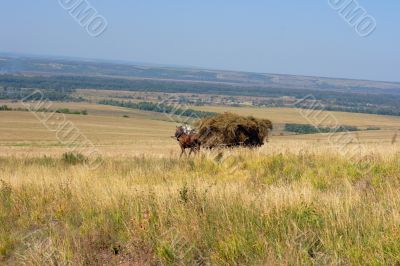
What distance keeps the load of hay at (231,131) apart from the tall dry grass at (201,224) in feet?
44.3

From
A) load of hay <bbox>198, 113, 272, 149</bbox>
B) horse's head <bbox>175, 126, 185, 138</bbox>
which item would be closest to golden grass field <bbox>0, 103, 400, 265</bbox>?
Result: load of hay <bbox>198, 113, 272, 149</bbox>

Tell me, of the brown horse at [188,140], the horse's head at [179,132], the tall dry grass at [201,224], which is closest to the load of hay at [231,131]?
the brown horse at [188,140]

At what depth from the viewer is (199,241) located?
571 centimetres

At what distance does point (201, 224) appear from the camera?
19.8ft

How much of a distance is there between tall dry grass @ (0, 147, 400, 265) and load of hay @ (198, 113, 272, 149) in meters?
13.5

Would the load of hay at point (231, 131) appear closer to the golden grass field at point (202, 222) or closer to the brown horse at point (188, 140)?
the brown horse at point (188, 140)

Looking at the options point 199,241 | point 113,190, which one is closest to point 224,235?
point 199,241

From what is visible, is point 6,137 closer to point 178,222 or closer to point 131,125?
point 131,125

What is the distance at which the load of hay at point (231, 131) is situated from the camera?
2291 cm

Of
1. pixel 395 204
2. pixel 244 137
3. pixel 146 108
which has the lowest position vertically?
pixel 146 108

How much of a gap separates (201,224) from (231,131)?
16.9 metres

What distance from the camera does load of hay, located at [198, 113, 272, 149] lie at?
22.9 meters

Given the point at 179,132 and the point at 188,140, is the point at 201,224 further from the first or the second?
the point at 179,132

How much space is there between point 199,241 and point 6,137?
50.0 m
